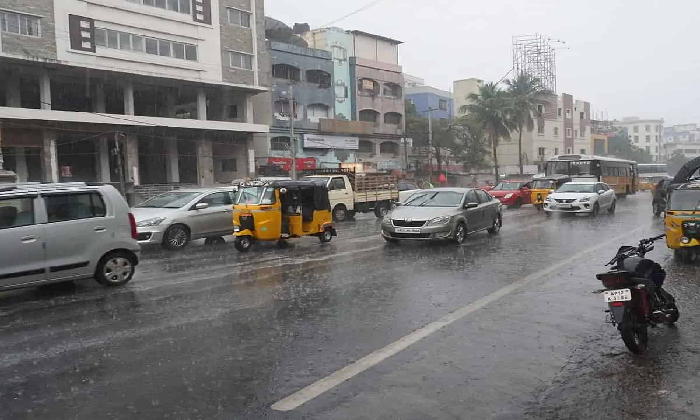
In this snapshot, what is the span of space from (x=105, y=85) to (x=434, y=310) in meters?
35.0

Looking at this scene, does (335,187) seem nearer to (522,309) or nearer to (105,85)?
(522,309)

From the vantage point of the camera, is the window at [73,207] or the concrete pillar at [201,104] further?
the concrete pillar at [201,104]

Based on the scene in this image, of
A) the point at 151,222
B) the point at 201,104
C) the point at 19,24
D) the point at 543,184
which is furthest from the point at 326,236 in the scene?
the point at 201,104

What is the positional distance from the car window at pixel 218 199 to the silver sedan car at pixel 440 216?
15.1 feet

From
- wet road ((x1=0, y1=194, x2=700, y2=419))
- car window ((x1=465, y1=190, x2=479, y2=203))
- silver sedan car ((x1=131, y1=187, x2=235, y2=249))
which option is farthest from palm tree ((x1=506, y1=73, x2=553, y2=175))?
wet road ((x1=0, y1=194, x2=700, y2=419))

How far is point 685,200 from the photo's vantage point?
11391 mm

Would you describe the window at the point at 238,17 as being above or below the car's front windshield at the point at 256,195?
above

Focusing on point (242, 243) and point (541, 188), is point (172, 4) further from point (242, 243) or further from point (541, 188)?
point (242, 243)

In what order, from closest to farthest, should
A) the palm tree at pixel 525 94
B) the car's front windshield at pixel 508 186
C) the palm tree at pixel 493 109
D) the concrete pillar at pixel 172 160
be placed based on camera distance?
the car's front windshield at pixel 508 186, the concrete pillar at pixel 172 160, the palm tree at pixel 493 109, the palm tree at pixel 525 94

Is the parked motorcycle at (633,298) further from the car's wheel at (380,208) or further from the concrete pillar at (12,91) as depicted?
the concrete pillar at (12,91)

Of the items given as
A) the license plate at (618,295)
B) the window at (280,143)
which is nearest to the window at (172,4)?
the window at (280,143)

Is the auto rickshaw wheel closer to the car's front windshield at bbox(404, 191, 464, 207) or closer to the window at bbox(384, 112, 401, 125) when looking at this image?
the car's front windshield at bbox(404, 191, 464, 207)

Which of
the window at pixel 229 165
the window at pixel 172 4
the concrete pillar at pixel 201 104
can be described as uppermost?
the window at pixel 172 4

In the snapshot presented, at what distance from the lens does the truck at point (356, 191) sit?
2330cm
